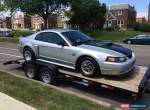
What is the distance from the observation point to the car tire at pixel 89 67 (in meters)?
8.12

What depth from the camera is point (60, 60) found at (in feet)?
30.1

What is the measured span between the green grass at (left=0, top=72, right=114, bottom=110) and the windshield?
1.67 metres

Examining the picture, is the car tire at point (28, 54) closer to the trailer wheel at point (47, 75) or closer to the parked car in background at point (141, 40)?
the trailer wheel at point (47, 75)

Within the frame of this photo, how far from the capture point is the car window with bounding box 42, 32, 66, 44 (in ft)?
30.6

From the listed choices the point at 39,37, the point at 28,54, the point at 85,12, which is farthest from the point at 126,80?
the point at 85,12

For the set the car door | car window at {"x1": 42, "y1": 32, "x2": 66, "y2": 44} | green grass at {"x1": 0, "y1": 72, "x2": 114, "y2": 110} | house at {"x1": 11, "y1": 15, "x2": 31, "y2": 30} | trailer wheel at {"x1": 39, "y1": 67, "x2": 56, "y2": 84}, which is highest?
house at {"x1": 11, "y1": 15, "x2": 31, "y2": 30}

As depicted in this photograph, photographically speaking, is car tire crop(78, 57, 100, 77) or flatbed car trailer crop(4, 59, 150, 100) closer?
flatbed car trailer crop(4, 59, 150, 100)

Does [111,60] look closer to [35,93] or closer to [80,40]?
[80,40]

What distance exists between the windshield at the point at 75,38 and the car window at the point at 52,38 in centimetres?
21

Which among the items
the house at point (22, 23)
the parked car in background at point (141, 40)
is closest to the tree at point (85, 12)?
the parked car in background at point (141, 40)

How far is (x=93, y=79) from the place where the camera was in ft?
26.4

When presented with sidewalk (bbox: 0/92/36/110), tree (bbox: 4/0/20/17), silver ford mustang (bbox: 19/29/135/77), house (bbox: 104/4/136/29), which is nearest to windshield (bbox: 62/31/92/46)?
silver ford mustang (bbox: 19/29/135/77)

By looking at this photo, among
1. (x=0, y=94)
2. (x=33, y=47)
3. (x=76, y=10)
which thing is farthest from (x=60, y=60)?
(x=76, y=10)

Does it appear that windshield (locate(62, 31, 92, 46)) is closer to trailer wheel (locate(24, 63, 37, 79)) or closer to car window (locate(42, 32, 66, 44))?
car window (locate(42, 32, 66, 44))
